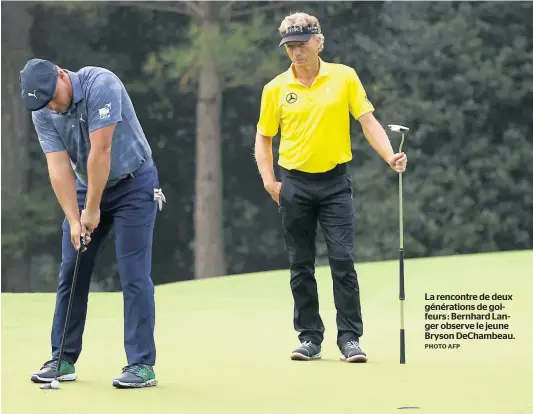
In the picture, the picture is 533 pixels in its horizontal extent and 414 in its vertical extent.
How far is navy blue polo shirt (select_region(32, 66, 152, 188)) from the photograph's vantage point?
6.15 m

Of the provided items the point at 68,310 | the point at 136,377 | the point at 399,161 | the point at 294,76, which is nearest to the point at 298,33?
the point at 294,76

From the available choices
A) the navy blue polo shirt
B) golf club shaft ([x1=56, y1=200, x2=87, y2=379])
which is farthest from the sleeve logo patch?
golf club shaft ([x1=56, y1=200, x2=87, y2=379])

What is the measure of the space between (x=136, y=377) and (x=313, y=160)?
167cm

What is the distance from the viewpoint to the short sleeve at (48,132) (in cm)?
633

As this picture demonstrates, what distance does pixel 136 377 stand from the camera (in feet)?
20.7

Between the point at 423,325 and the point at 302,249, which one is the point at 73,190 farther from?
the point at 423,325

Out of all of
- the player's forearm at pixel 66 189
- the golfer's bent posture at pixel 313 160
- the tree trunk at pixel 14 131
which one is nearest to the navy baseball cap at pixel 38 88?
the player's forearm at pixel 66 189

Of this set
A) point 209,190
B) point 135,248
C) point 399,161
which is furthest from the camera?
point 209,190

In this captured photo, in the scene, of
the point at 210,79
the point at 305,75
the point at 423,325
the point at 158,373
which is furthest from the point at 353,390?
the point at 210,79

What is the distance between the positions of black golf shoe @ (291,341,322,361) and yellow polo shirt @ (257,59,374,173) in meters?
1.01

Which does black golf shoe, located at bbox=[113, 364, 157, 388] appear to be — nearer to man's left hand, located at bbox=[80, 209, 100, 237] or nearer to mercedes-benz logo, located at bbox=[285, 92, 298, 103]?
man's left hand, located at bbox=[80, 209, 100, 237]

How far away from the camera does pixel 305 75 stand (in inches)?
284

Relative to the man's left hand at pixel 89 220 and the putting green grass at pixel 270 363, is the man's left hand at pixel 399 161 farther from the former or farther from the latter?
the man's left hand at pixel 89 220

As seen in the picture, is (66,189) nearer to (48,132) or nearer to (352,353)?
(48,132)
